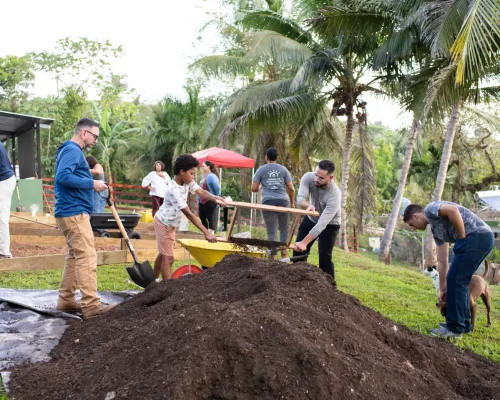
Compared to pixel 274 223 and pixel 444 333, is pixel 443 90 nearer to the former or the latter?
pixel 274 223

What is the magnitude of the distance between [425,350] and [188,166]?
10.1 ft

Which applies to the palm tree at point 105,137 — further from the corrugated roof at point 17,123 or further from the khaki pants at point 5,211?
the khaki pants at point 5,211

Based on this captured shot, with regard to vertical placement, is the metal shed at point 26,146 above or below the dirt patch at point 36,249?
above

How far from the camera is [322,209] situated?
6.49 m

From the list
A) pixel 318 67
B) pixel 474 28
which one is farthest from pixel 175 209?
pixel 318 67

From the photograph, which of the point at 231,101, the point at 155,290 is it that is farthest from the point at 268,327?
the point at 231,101

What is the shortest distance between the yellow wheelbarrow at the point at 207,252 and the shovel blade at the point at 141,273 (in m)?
0.28

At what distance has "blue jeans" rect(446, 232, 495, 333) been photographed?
512 centimetres

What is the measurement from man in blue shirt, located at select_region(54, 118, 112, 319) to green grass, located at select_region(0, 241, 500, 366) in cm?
164

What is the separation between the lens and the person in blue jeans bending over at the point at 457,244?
200 inches

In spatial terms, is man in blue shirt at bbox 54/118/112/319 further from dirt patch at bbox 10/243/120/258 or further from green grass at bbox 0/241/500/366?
dirt patch at bbox 10/243/120/258

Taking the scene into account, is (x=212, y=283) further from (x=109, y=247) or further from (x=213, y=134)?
(x=213, y=134)

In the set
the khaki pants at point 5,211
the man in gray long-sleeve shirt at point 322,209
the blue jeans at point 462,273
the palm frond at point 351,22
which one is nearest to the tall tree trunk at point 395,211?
the palm frond at point 351,22

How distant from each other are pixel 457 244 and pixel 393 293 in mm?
3276
